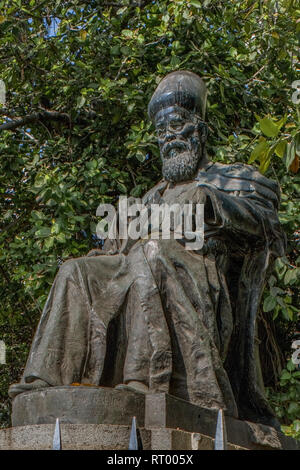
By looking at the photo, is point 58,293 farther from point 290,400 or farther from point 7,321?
point 7,321

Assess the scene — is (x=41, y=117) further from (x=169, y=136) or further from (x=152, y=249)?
(x=152, y=249)

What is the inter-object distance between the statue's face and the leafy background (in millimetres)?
2578

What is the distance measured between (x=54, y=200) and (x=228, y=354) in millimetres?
3517

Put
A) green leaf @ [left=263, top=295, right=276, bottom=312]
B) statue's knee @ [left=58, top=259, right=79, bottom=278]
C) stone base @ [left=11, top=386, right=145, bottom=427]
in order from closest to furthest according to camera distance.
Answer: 1. stone base @ [left=11, top=386, right=145, bottom=427]
2. statue's knee @ [left=58, top=259, right=79, bottom=278]
3. green leaf @ [left=263, top=295, right=276, bottom=312]

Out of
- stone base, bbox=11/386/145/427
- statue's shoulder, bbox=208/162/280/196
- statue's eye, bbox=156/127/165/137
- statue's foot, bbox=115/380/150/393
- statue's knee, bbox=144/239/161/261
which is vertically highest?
statue's eye, bbox=156/127/165/137

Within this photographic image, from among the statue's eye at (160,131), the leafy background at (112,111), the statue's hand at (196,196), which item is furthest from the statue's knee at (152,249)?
the leafy background at (112,111)

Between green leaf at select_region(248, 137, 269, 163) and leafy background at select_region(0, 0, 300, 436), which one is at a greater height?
leafy background at select_region(0, 0, 300, 436)

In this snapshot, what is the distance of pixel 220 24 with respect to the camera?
9594mm

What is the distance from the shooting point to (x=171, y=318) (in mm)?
4855

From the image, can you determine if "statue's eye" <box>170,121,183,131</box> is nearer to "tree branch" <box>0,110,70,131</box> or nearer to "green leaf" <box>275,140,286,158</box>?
"green leaf" <box>275,140,286,158</box>

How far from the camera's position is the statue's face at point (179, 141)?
5863 millimetres

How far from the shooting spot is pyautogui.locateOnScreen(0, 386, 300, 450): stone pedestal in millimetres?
4082

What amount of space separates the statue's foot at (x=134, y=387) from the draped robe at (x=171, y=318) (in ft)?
0.08

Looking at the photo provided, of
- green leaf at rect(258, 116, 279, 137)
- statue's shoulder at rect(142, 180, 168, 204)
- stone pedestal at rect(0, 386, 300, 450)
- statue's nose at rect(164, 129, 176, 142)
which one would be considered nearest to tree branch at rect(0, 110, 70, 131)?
statue's shoulder at rect(142, 180, 168, 204)
